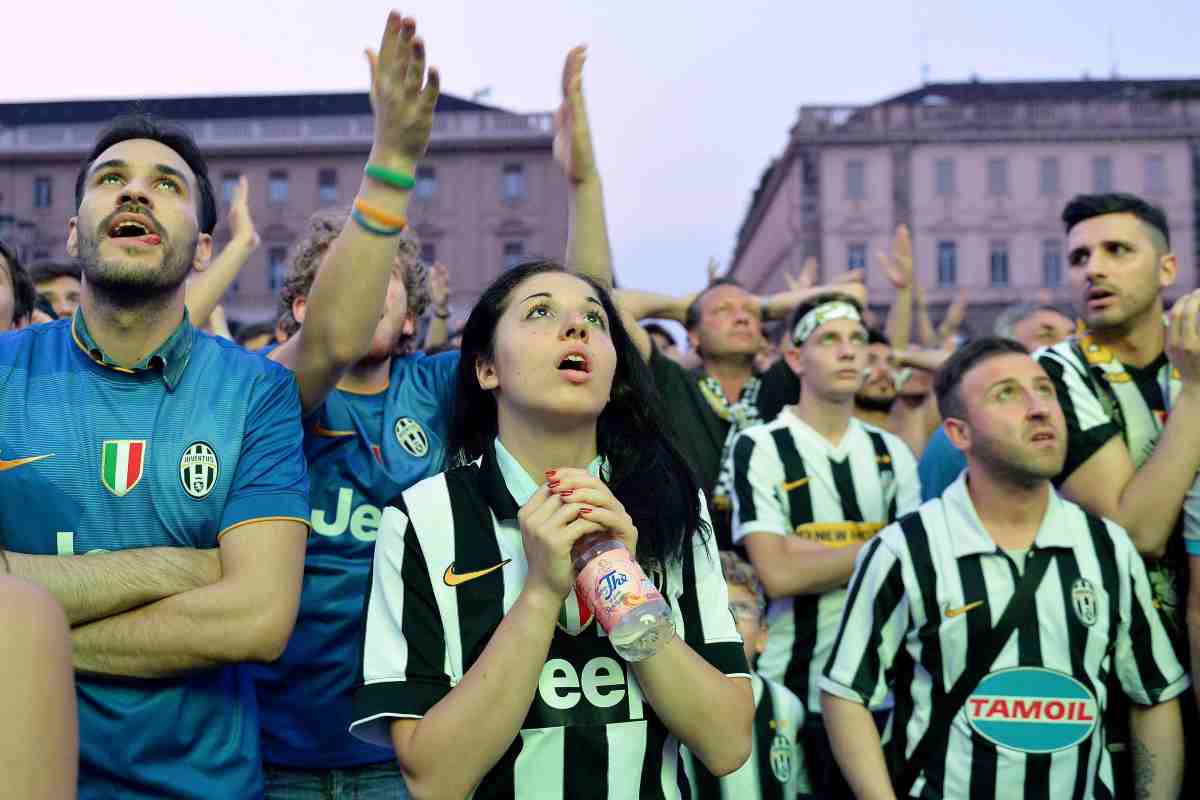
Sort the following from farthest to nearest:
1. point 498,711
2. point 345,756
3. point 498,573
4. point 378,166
Answer: point 345,756
point 378,166
point 498,573
point 498,711

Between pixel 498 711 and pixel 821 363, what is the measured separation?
3.11m

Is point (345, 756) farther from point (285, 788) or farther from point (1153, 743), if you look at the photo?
point (1153, 743)

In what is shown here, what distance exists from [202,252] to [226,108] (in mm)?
57902

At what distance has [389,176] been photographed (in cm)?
248

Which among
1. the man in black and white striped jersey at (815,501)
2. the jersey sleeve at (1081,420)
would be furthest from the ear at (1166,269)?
the man in black and white striped jersey at (815,501)

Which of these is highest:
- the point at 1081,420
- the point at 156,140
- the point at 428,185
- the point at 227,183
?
the point at 227,183

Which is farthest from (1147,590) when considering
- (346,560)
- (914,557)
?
(346,560)

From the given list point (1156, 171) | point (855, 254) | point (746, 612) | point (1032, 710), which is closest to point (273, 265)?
point (855, 254)

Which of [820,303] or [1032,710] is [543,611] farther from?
[820,303]

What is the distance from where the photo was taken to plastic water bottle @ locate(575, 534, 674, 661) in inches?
72.3

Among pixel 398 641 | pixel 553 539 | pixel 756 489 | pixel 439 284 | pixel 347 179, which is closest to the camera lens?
pixel 553 539

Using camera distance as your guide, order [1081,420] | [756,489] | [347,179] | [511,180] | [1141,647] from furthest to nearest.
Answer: [347,179], [511,180], [756,489], [1081,420], [1141,647]

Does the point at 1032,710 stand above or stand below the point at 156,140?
below

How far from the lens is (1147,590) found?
3320 millimetres
